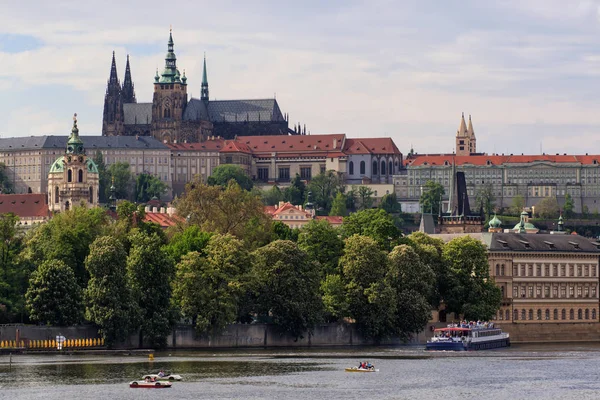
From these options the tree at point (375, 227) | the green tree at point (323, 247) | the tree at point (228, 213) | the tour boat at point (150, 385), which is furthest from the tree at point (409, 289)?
the tour boat at point (150, 385)

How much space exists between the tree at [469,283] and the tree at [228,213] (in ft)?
50.9

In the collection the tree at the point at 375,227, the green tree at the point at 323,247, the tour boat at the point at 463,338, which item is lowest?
the tour boat at the point at 463,338

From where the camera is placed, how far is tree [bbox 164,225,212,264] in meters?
136

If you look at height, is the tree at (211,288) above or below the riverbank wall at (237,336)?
above

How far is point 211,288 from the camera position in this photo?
125625mm

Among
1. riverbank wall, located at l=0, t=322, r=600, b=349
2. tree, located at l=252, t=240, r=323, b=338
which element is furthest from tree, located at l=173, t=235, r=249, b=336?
tree, located at l=252, t=240, r=323, b=338

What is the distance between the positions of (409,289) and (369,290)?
4.46 m

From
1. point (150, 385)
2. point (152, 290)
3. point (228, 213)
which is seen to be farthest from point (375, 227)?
point (150, 385)

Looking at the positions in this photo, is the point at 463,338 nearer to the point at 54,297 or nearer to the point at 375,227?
the point at 375,227

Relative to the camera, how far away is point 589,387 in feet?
325

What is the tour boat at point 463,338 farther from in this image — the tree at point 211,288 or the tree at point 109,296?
the tree at point 109,296

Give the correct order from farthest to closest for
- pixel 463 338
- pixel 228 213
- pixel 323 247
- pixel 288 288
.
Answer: pixel 228 213 → pixel 323 247 → pixel 463 338 → pixel 288 288

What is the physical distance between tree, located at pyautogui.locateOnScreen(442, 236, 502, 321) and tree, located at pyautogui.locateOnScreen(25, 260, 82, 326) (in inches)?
1350

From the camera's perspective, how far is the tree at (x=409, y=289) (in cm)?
13312
